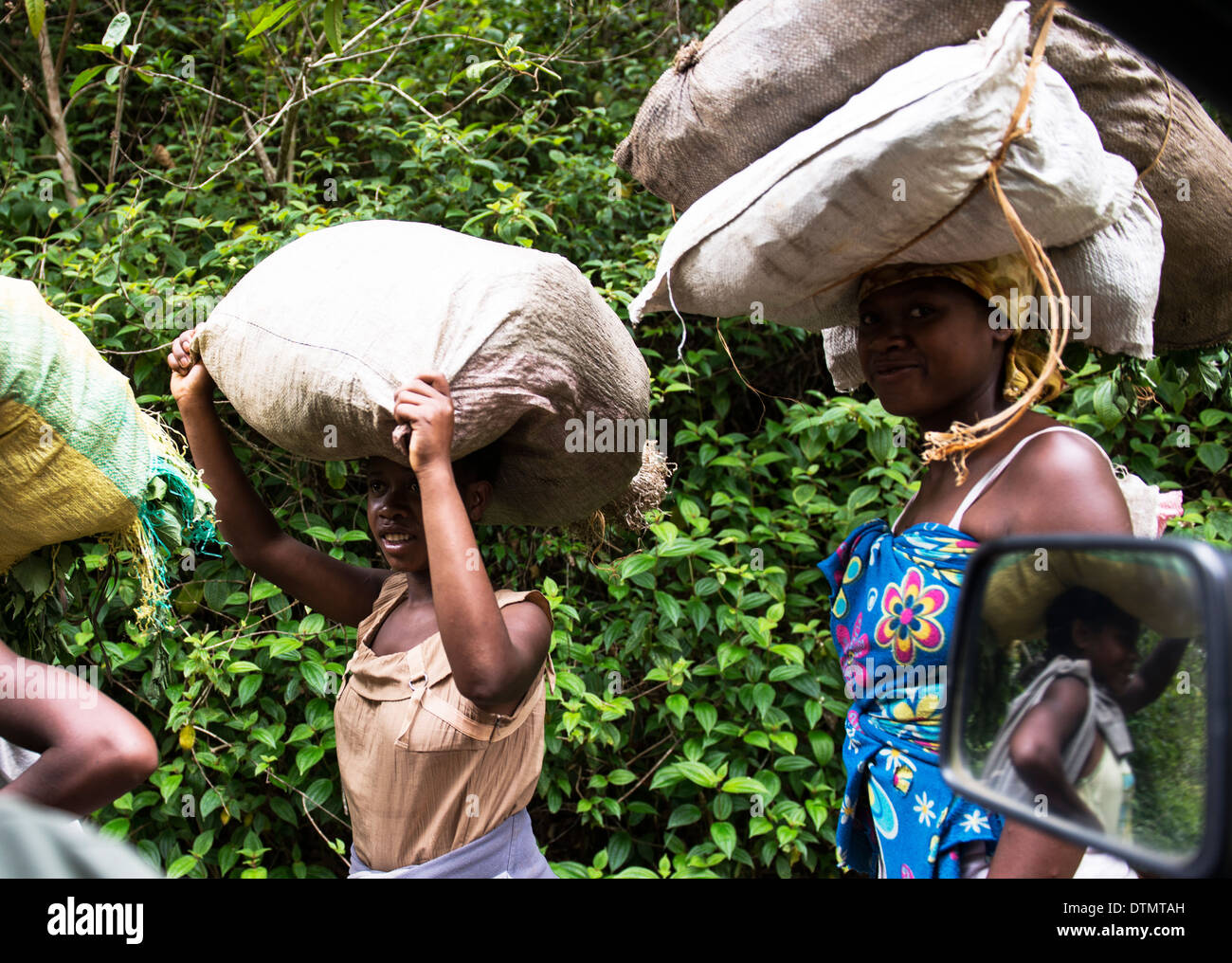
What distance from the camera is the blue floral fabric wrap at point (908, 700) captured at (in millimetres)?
1703

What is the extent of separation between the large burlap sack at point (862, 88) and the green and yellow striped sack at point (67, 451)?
3.49 feet

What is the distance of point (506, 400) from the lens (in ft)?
5.93

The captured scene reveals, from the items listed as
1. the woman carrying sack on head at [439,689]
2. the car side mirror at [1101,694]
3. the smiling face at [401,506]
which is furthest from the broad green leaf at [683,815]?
the car side mirror at [1101,694]

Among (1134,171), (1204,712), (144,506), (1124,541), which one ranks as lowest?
(144,506)

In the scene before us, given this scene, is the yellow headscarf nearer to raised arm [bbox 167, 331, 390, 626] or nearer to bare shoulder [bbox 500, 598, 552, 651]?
bare shoulder [bbox 500, 598, 552, 651]

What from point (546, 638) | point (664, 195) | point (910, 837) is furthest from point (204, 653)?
point (910, 837)

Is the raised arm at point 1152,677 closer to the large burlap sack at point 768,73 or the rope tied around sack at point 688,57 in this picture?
the large burlap sack at point 768,73

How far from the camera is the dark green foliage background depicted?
3.00 metres

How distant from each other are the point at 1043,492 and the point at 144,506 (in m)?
1.46

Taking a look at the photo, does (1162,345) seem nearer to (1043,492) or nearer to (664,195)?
(1043,492)

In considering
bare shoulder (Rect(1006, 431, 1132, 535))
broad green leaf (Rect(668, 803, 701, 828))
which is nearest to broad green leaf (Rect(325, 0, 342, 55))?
bare shoulder (Rect(1006, 431, 1132, 535))

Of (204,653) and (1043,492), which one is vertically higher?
(1043,492)

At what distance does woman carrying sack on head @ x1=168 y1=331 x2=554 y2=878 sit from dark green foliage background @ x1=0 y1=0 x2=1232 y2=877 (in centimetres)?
66

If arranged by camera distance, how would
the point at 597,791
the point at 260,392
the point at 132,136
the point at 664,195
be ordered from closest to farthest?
the point at 260,392 → the point at 664,195 → the point at 597,791 → the point at 132,136
